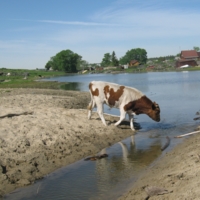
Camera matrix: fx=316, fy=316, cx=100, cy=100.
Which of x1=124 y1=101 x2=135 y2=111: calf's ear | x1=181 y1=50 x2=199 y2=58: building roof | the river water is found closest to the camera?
the river water

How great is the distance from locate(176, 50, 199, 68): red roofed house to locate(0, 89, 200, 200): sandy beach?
400 ft

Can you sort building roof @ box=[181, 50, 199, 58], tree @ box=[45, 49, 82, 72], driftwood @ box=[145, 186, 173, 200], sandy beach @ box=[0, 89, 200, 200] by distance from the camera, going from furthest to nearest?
1. tree @ box=[45, 49, 82, 72]
2. building roof @ box=[181, 50, 199, 58]
3. sandy beach @ box=[0, 89, 200, 200]
4. driftwood @ box=[145, 186, 173, 200]

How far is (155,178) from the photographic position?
8.12 metres

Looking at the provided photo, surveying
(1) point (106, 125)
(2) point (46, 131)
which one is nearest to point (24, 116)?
(2) point (46, 131)

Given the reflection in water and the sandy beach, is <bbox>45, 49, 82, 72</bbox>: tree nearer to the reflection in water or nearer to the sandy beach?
the sandy beach

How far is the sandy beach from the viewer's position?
741 centimetres

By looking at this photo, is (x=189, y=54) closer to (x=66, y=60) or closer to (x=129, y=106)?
(x=66, y=60)

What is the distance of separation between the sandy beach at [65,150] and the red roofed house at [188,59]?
12195 centimetres

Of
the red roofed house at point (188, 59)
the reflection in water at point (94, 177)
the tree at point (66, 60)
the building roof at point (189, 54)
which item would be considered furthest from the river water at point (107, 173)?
the tree at point (66, 60)

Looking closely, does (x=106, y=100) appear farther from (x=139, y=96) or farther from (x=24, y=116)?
(x=24, y=116)

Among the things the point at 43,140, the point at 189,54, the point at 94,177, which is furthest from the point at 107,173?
the point at 189,54

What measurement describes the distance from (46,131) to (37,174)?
10.3 ft

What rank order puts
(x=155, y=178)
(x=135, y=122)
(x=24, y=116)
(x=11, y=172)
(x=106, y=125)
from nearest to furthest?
1. (x=155, y=178)
2. (x=11, y=172)
3. (x=24, y=116)
4. (x=106, y=125)
5. (x=135, y=122)

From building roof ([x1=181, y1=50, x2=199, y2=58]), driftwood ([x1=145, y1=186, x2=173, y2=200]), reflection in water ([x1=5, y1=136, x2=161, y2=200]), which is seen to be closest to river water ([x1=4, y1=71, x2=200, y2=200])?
reflection in water ([x1=5, y1=136, x2=161, y2=200])
